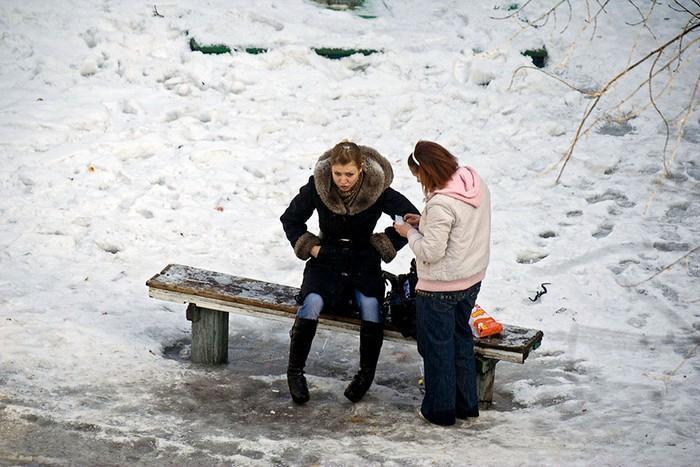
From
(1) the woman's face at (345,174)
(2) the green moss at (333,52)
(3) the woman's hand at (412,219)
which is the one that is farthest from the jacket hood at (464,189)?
(2) the green moss at (333,52)

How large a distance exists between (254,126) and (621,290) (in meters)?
4.40

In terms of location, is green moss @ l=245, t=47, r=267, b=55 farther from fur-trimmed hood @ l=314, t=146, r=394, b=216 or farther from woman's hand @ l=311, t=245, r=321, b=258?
woman's hand @ l=311, t=245, r=321, b=258

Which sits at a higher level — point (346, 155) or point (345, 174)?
point (346, 155)

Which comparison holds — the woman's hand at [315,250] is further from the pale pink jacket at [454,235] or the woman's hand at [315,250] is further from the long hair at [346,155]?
the pale pink jacket at [454,235]

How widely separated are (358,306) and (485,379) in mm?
938

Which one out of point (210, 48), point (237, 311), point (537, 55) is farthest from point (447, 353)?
point (537, 55)

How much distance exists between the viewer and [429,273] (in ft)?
18.4

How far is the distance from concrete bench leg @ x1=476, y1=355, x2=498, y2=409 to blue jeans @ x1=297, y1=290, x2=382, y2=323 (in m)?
0.70

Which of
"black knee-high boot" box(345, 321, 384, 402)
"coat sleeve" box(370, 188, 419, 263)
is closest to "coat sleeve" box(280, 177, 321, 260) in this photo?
"coat sleeve" box(370, 188, 419, 263)

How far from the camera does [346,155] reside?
19.7 feet

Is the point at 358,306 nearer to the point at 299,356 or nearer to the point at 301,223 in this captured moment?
the point at 299,356

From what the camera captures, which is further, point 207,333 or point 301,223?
point 207,333

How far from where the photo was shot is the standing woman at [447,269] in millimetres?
5461

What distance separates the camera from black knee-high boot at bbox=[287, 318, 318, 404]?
6145 millimetres
